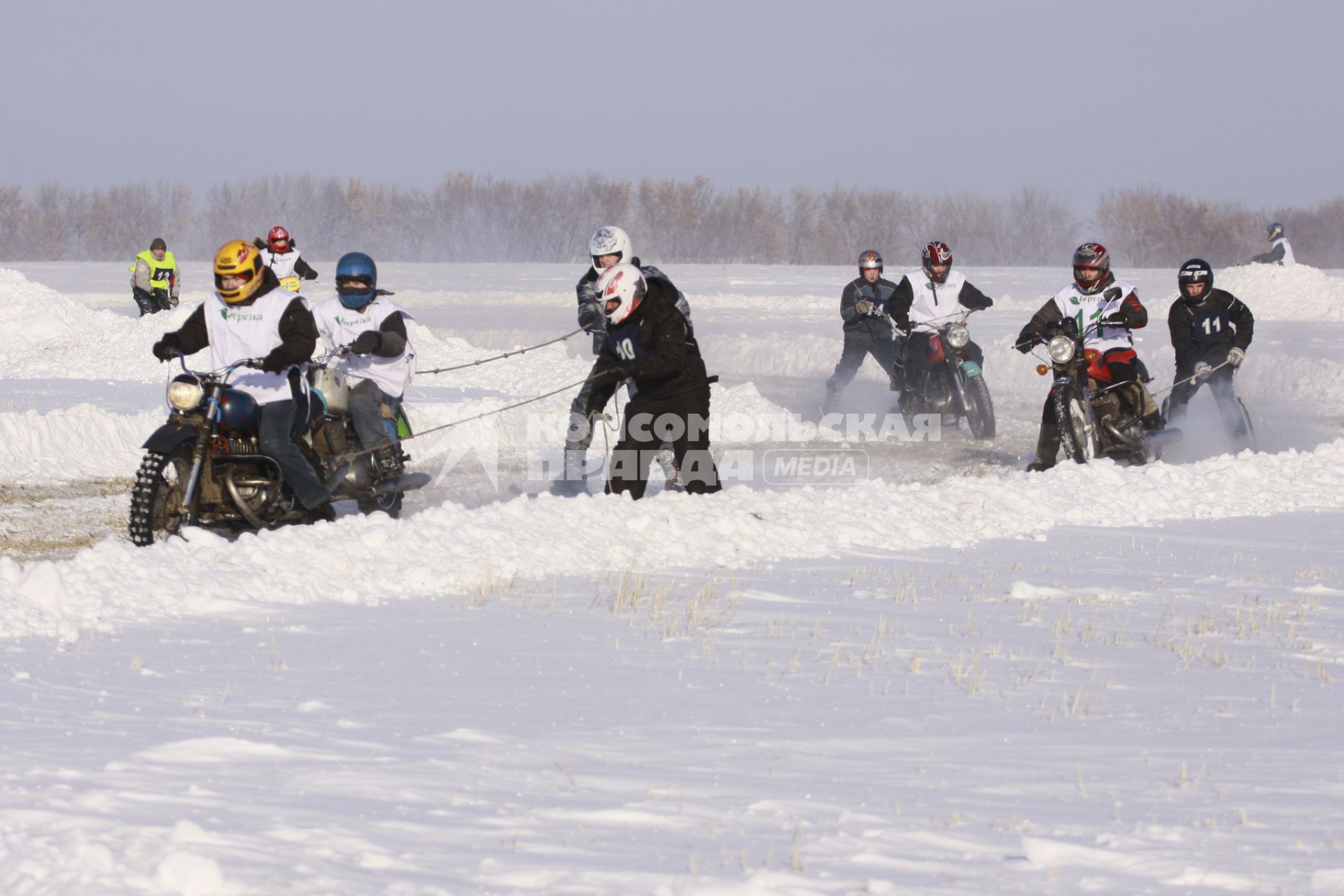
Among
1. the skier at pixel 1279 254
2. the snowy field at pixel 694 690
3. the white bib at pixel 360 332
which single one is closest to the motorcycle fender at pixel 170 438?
the snowy field at pixel 694 690

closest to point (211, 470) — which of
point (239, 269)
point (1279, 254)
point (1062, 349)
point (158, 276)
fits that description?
point (239, 269)

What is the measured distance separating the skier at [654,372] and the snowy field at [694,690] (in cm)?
51

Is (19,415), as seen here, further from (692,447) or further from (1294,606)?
(1294,606)

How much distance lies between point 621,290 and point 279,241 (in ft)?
34.1

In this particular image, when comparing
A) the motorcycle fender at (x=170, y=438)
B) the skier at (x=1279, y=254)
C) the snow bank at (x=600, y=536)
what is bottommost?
the snow bank at (x=600, y=536)

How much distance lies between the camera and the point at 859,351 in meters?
19.1

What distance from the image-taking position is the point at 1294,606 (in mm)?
8508

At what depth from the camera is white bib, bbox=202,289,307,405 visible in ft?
32.0

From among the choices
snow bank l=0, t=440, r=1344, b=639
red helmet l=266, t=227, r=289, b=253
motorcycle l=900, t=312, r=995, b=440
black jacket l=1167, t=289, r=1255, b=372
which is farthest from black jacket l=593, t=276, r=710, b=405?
red helmet l=266, t=227, r=289, b=253

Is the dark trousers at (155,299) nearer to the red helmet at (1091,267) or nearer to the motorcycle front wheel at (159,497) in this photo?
the red helmet at (1091,267)

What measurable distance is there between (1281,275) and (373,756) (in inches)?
1382

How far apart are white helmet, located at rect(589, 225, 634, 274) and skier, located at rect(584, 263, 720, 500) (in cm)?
72

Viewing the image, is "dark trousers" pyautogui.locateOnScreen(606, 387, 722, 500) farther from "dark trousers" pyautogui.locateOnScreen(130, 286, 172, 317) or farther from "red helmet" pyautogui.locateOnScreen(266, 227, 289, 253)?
"dark trousers" pyautogui.locateOnScreen(130, 286, 172, 317)

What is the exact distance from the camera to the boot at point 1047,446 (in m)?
14.0
